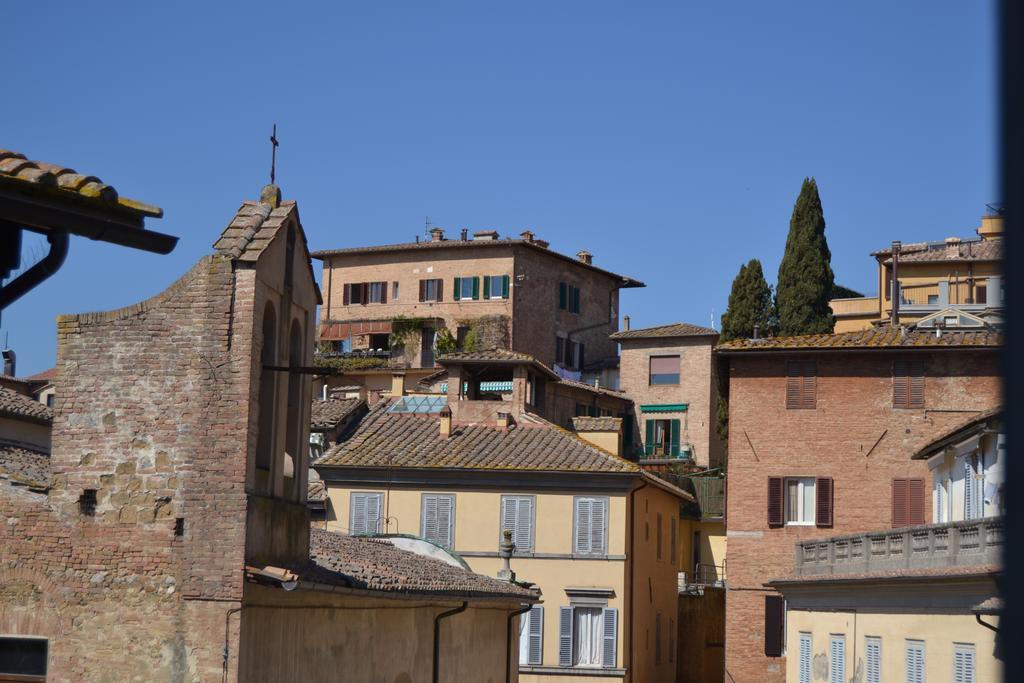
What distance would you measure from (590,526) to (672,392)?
35362mm

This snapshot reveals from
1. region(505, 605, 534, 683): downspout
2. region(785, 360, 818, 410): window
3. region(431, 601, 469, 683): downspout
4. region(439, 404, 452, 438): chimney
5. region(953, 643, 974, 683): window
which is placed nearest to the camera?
region(431, 601, 469, 683): downspout

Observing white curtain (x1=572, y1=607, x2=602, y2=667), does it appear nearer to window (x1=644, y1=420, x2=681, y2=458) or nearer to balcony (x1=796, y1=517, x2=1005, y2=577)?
balcony (x1=796, y1=517, x2=1005, y2=577)

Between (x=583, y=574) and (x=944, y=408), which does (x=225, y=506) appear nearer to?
(x=583, y=574)

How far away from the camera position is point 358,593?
18.0 metres

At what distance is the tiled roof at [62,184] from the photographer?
11422mm

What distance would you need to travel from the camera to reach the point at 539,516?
44.7 m

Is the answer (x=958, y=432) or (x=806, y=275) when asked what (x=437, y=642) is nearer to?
(x=958, y=432)

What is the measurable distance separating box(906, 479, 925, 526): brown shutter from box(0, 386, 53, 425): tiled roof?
25.9m

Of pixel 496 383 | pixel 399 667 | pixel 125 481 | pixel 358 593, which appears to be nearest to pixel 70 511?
pixel 125 481

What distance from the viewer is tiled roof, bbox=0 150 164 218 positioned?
37.5ft

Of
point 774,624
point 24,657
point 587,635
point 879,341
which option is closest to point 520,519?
point 587,635

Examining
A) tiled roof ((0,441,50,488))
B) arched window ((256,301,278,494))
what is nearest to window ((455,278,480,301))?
tiled roof ((0,441,50,488))

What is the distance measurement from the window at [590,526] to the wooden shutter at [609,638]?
196 cm

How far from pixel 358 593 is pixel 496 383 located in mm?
37881
